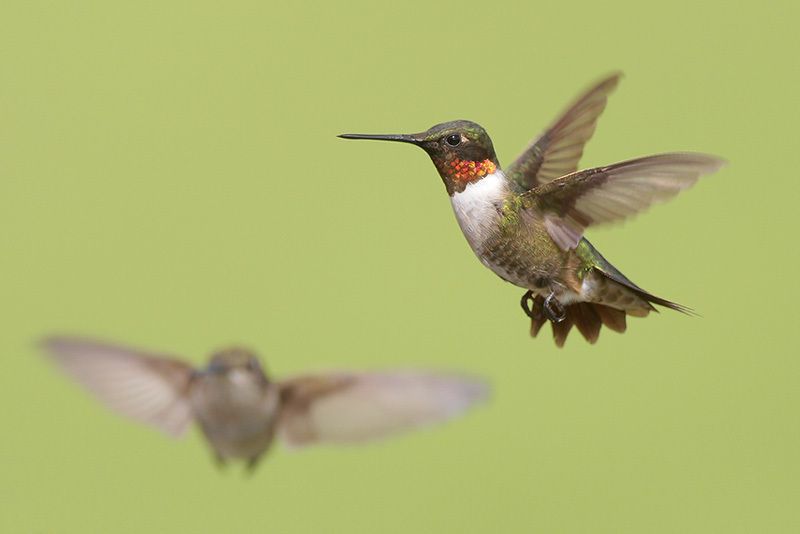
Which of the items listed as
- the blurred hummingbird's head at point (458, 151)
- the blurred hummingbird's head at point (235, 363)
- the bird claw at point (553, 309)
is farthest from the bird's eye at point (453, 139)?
the blurred hummingbird's head at point (235, 363)

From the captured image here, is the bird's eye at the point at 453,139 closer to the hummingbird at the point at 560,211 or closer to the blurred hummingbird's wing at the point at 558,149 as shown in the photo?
the hummingbird at the point at 560,211

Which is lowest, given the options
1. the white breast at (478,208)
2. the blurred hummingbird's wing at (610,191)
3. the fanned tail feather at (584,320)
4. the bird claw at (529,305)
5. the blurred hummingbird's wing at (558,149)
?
the fanned tail feather at (584,320)

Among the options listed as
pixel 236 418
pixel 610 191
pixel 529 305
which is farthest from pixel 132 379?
pixel 610 191

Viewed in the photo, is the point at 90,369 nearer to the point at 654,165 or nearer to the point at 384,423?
the point at 384,423

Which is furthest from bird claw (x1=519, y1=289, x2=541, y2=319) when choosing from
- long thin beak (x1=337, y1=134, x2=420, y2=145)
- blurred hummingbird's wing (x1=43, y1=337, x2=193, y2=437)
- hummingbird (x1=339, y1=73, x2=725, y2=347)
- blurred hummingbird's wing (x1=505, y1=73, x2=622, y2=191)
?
blurred hummingbird's wing (x1=43, y1=337, x2=193, y2=437)

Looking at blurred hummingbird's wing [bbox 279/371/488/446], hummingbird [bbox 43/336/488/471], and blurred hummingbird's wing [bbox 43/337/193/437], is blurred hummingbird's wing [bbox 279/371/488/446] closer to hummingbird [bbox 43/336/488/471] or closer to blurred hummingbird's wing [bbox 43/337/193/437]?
hummingbird [bbox 43/336/488/471]
